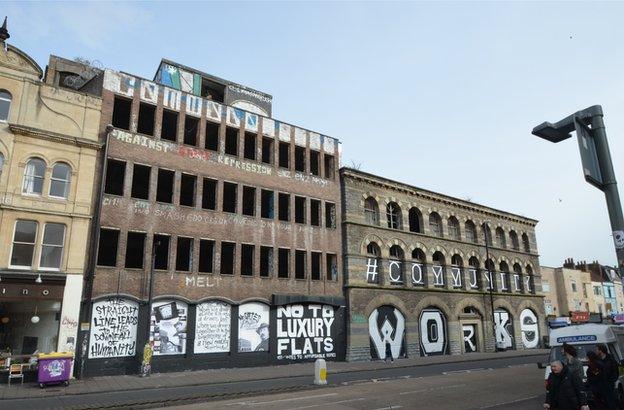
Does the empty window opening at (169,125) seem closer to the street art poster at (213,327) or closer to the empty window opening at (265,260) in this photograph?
the empty window opening at (265,260)

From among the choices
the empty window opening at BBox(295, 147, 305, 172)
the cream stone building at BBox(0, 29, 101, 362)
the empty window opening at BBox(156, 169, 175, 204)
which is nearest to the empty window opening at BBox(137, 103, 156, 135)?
the empty window opening at BBox(156, 169, 175, 204)

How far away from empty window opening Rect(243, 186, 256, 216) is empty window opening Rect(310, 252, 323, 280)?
17.2 ft

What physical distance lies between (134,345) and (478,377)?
55.3ft

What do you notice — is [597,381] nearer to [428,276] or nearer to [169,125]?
[169,125]

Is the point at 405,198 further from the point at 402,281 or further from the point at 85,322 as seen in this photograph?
the point at 85,322

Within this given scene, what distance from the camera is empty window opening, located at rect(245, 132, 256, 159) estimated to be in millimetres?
30877

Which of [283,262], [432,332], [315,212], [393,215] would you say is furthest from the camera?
[393,215]

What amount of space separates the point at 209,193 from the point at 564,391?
25.0m

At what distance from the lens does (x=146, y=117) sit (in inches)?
1136

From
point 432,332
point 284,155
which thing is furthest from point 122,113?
point 432,332

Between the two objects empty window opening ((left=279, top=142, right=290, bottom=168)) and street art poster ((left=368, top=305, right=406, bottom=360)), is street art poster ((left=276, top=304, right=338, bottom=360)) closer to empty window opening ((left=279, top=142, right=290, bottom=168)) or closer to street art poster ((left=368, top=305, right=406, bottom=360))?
street art poster ((left=368, top=305, right=406, bottom=360))

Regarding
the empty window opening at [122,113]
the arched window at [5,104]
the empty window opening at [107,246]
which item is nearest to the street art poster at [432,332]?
the empty window opening at [107,246]

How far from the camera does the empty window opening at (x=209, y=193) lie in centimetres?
2825

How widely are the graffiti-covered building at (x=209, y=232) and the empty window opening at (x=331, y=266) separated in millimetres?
71
